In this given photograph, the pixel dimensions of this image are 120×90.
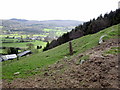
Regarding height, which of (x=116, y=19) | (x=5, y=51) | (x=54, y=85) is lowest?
(x=5, y=51)

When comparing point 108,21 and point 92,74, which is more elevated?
point 108,21

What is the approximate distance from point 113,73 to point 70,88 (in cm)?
340

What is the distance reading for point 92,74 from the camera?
1044cm

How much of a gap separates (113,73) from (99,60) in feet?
8.91

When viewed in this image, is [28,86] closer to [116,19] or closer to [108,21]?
[116,19]

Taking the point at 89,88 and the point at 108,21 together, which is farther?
the point at 108,21

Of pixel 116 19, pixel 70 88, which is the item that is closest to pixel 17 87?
pixel 70 88

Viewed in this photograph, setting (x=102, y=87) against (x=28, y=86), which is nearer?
(x=102, y=87)

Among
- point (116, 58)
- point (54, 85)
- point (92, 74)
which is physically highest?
point (116, 58)

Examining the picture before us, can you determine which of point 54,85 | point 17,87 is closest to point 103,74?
point 54,85

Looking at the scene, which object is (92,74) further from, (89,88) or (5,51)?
(5,51)

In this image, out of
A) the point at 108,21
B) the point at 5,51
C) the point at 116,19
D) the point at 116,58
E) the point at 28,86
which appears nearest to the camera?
the point at 28,86

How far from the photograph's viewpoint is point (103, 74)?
9.98 meters

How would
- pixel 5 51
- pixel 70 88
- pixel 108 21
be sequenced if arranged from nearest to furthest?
pixel 70 88 → pixel 108 21 → pixel 5 51
